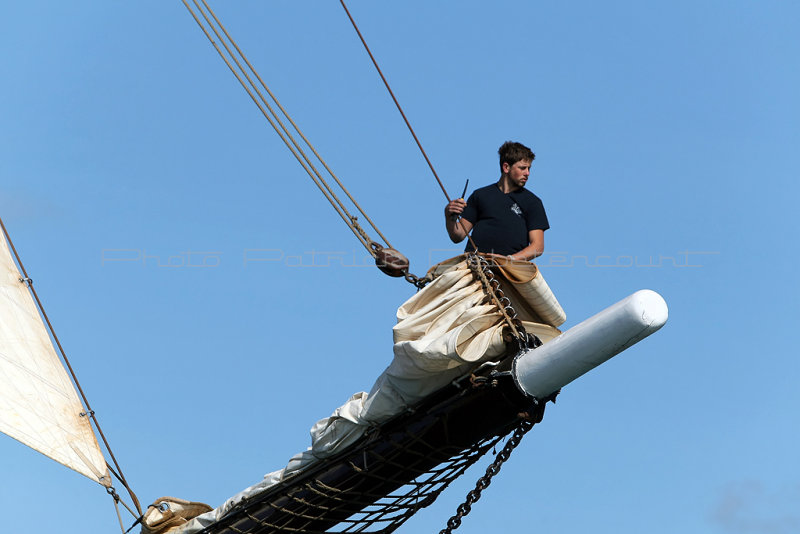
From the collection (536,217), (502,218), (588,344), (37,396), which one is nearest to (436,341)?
(588,344)

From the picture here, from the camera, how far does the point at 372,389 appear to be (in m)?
8.59

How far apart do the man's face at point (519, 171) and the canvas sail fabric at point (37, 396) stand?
353 cm

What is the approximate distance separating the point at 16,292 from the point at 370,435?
3666mm

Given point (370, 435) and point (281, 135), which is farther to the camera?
point (281, 135)

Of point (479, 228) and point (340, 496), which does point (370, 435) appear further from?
point (479, 228)

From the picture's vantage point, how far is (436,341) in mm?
8070

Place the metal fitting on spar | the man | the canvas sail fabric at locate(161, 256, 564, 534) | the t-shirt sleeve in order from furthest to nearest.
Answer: the t-shirt sleeve
the man
the canvas sail fabric at locate(161, 256, 564, 534)
the metal fitting on spar

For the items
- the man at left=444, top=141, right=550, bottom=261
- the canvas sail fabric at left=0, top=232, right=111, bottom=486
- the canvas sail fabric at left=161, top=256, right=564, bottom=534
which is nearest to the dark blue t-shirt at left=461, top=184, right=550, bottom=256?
the man at left=444, top=141, right=550, bottom=261

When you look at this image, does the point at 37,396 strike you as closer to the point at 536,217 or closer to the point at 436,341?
the point at 436,341

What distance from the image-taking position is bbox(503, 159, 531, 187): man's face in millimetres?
8805

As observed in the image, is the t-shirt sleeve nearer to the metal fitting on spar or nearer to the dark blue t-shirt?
the dark blue t-shirt

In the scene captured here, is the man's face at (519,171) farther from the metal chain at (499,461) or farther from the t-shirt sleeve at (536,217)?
the metal chain at (499,461)

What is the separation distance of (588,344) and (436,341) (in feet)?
2.83

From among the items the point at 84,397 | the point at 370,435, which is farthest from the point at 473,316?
the point at 84,397
